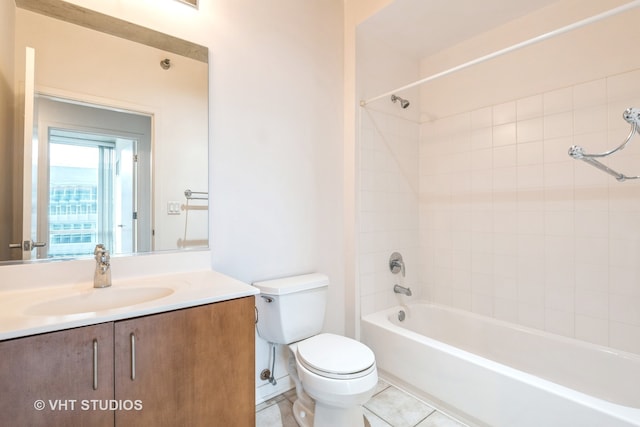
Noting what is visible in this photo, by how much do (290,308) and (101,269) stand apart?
2.86ft

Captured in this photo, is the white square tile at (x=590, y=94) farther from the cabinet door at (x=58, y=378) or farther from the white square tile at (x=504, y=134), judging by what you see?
the cabinet door at (x=58, y=378)

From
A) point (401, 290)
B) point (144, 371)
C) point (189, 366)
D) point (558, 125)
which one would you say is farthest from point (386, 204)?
point (144, 371)

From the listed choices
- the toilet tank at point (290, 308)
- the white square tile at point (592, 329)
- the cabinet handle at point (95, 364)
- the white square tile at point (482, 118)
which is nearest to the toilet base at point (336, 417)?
the toilet tank at point (290, 308)

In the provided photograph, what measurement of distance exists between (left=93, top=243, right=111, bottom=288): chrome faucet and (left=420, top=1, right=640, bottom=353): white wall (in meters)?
2.23

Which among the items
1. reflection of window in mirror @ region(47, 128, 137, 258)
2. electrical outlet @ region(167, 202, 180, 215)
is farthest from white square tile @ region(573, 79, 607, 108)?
reflection of window in mirror @ region(47, 128, 137, 258)

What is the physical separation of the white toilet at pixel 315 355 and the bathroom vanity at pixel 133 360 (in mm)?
328

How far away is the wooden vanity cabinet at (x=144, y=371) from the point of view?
Answer: 2.61 ft

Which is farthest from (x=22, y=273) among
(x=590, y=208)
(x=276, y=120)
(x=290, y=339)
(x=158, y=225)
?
(x=590, y=208)

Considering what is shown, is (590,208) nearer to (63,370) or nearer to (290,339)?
(290,339)

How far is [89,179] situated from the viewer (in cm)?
130

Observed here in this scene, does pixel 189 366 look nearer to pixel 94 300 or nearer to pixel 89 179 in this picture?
pixel 94 300

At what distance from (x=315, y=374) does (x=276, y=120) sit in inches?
53.8

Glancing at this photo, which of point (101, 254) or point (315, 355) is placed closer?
point (101, 254)

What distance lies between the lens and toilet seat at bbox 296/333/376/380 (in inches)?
52.1
